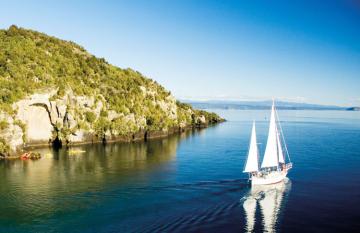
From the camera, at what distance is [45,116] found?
463 ft

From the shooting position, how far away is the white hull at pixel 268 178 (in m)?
80.2

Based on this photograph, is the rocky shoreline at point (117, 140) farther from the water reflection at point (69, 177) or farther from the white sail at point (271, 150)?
the white sail at point (271, 150)

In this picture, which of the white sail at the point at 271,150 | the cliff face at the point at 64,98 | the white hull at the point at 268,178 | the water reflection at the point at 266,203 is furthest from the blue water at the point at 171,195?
the cliff face at the point at 64,98

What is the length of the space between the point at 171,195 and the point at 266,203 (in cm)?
1859

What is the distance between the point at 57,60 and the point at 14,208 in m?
113

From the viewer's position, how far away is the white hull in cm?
8019

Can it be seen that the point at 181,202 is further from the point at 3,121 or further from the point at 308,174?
the point at 3,121

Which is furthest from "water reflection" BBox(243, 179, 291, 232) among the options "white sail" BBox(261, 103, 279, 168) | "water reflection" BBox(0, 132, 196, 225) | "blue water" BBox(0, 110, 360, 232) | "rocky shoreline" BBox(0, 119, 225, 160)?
"rocky shoreline" BBox(0, 119, 225, 160)

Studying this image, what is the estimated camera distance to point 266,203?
69.4 meters

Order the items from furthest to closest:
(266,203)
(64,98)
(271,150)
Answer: (64,98) < (271,150) < (266,203)

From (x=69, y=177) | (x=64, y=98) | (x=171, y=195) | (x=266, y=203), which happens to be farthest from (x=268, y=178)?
(x=64, y=98)

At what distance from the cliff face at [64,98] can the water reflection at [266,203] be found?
78456 millimetres

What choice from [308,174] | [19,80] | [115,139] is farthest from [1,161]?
[308,174]

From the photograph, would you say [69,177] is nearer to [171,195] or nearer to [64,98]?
[171,195]
